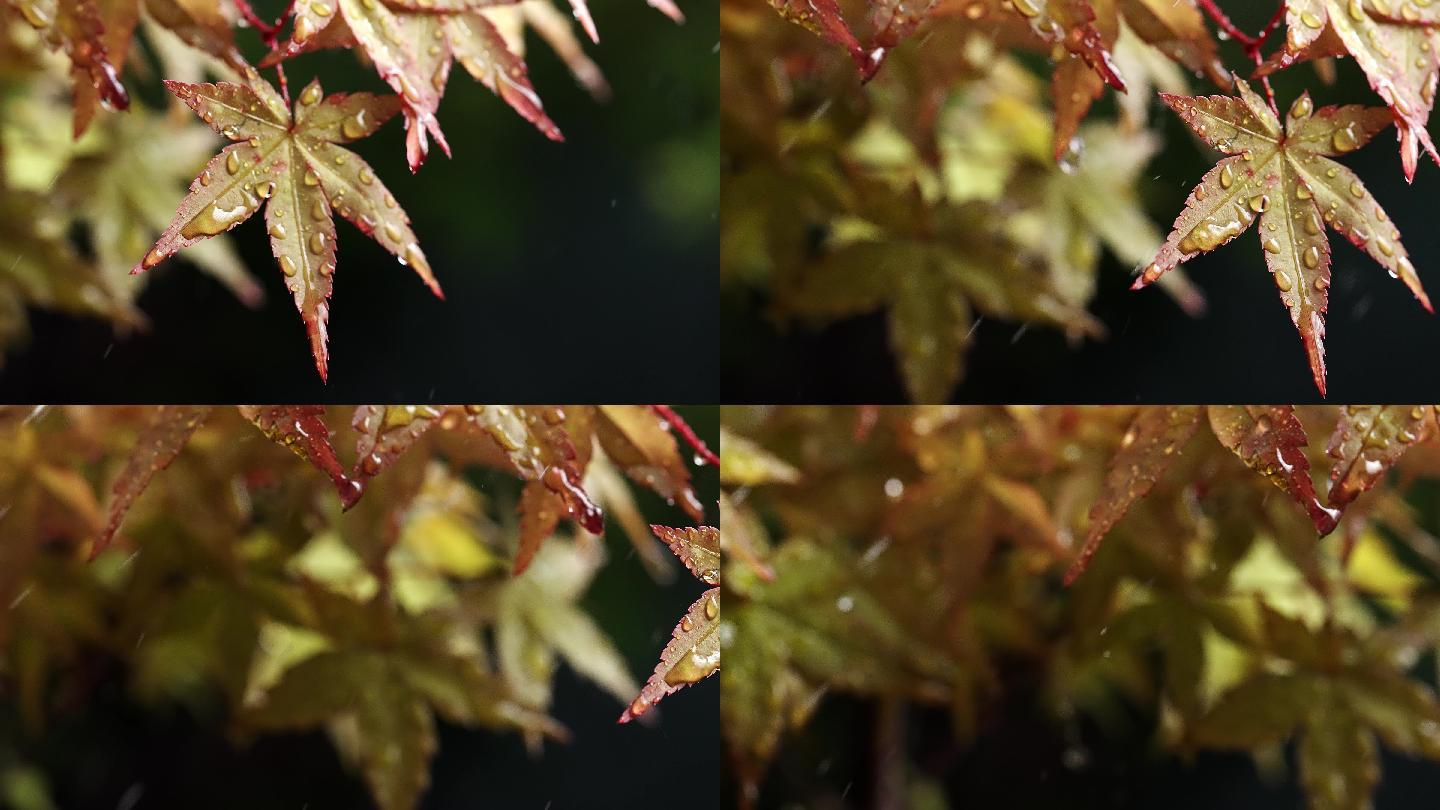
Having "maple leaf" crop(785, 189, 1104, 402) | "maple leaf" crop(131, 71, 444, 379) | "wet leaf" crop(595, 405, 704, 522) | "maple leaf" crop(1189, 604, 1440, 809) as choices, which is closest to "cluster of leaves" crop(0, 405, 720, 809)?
"wet leaf" crop(595, 405, 704, 522)

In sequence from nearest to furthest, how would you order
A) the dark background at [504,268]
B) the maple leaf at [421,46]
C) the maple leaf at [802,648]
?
1. the maple leaf at [421,46]
2. the maple leaf at [802,648]
3. the dark background at [504,268]

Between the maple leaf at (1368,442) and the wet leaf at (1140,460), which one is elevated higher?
the maple leaf at (1368,442)

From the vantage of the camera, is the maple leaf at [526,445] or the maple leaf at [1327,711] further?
the maple leaf at [1327,711]

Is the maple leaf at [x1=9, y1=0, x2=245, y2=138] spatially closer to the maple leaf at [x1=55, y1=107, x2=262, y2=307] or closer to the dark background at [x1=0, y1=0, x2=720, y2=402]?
the maple leaf at [x1=55, y1=107, x2=262, y2=307]

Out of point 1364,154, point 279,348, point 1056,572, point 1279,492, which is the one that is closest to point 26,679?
point 279,348

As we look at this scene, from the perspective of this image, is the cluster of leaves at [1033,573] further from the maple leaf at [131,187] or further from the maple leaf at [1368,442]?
the maple leaf at [131,187]

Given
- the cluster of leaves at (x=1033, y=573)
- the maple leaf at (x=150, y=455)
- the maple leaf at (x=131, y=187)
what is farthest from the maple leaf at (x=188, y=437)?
the maple leaf at (x=131, y=187)

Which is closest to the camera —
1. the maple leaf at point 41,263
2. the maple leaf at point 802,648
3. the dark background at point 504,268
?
the maple leaf at point 802,648

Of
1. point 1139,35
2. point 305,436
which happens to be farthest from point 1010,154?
point 305,436

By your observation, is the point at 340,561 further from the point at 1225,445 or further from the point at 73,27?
the point at 1225,445
